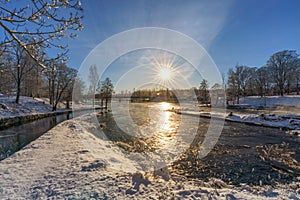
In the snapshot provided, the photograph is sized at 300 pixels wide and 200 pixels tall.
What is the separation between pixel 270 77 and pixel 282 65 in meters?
5.04

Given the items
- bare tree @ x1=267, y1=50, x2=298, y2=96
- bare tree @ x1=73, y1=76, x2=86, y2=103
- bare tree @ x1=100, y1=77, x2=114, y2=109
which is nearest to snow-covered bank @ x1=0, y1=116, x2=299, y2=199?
bare tree @ x1=100, y1=77, x2=114, y2=109

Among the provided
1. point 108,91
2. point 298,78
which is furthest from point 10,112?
point 298,78

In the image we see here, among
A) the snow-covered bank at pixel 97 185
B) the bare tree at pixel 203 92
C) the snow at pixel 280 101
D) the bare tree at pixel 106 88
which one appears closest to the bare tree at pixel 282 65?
the snow at pixel 280 101

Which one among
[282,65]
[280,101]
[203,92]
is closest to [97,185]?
[280,101]

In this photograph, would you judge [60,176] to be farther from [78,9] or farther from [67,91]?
[67,91]

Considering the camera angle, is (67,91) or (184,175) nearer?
(184,175)

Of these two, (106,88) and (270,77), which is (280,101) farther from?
(106,88)

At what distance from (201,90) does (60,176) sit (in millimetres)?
50412

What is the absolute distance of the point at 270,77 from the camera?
50594 mm

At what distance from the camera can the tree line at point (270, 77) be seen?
45.6 m

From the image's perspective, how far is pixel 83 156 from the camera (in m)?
6.05

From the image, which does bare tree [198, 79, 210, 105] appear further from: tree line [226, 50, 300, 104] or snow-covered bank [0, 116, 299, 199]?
snow-covered bank [0, 116, 299, 199]

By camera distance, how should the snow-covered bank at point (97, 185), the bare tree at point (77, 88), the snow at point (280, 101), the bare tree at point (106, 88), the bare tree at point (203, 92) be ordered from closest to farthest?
the snow-covered bank at point (97, 185) < the bare tree at point (106, 88) < the bare tree at point (77, 88) < the snow at point (280, 101) < the bare tree at point (203, 92)

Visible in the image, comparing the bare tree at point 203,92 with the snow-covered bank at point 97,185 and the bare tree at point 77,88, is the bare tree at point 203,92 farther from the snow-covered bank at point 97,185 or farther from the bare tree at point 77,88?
the snow-covered bank at point 97,185
